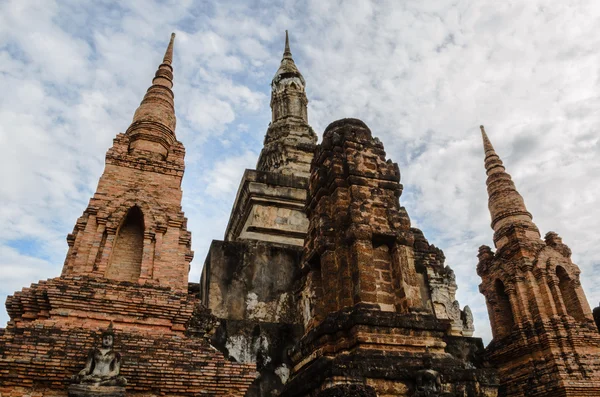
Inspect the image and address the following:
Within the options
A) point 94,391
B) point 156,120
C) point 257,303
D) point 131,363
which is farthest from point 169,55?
point 94,391

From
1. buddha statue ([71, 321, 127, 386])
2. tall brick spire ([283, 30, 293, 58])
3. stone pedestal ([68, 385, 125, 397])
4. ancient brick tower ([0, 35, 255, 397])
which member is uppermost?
tall brick spire ([283, 30, 293, 58])

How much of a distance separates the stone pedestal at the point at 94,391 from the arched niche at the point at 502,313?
12918 mm

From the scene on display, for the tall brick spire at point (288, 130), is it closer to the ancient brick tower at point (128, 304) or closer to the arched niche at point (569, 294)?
the ancient brick tower at point (128, 304)

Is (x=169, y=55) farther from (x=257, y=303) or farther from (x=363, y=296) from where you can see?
(x=363, y=296)

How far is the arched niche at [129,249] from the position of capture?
354 inches

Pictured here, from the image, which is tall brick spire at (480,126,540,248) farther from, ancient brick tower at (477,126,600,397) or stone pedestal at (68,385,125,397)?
stone pedestal at (68,385,125,397)

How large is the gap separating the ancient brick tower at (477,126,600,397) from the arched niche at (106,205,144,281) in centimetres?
1081

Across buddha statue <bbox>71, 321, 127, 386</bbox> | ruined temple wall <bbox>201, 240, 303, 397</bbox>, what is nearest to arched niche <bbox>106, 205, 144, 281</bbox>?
ruined temple wall <bbox>201, 240, 303, 397</bbox>

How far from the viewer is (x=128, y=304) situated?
7895 millimetres

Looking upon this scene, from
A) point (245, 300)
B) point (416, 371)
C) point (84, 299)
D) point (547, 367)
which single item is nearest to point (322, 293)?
point (416, 371)

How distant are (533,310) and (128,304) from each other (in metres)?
12.1

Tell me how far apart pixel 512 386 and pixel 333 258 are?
32.6ft

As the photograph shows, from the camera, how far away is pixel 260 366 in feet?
28.4

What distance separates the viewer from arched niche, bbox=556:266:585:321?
14.8 m
